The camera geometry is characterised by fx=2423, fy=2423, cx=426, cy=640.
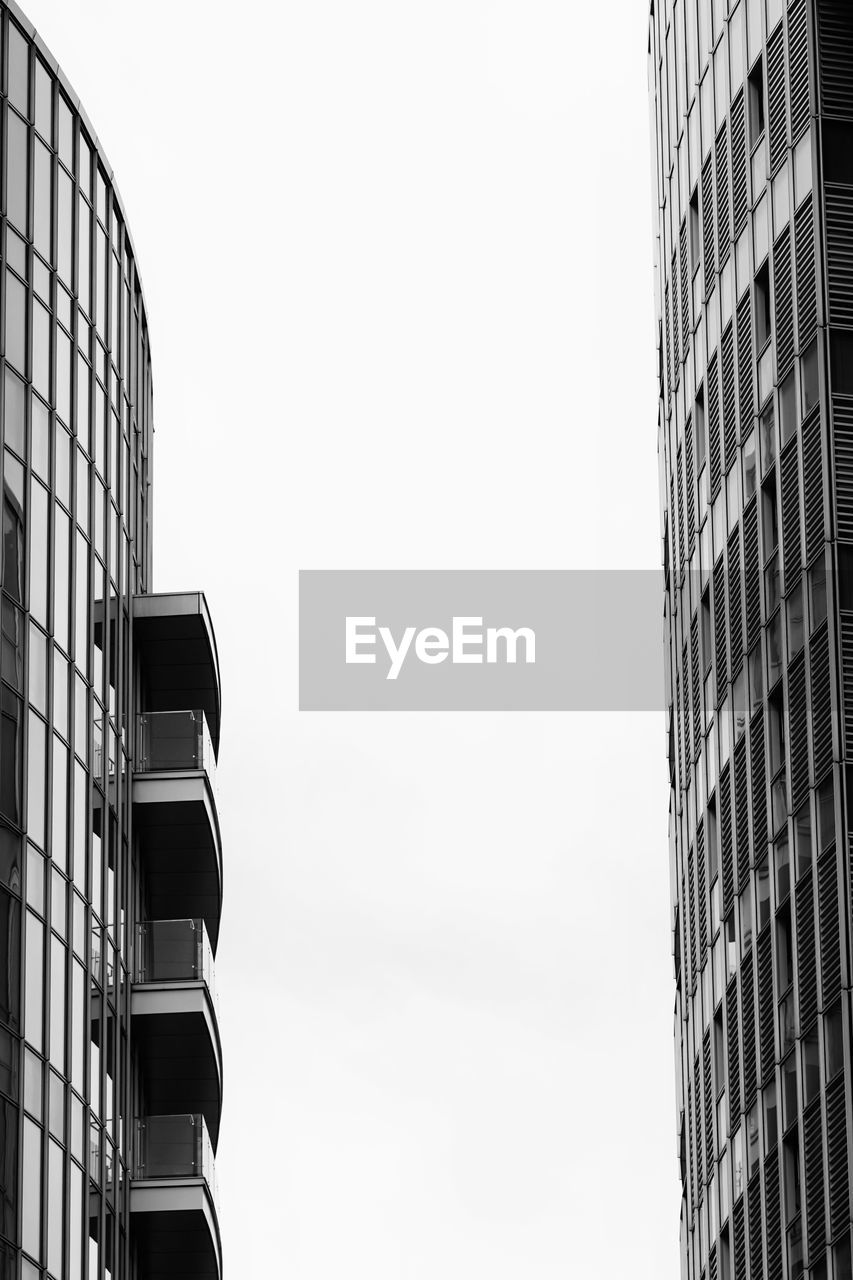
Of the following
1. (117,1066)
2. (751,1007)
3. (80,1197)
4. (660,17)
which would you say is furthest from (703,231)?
(80,1197)

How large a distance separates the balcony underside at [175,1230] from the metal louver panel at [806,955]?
36.4 feet

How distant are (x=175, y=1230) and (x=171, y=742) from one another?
29.3ft

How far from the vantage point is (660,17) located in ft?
201

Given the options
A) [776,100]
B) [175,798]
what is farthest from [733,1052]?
[776,100]

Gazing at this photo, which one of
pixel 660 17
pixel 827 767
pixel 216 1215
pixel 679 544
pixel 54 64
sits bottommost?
pixel 216 1215

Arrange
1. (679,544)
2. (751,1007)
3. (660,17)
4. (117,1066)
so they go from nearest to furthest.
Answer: (117,1066)
(751,1007)
(679,544)
(660,17)

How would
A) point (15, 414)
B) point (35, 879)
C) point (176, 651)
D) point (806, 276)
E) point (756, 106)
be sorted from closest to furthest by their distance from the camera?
point (35, 879) → point (15, 414) → point (806, 276) → point (756, 106) → point (176, 651)

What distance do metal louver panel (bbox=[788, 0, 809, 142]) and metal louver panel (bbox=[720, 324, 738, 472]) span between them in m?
6.44

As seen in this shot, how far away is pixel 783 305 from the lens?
43.7 m

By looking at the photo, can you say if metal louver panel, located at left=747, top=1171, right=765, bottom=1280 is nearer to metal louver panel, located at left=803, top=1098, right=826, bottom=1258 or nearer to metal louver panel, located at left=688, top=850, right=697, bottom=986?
metal louver panel, located at left=803, top=1098, right=826, bottom=1258

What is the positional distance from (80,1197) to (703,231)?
26154mm

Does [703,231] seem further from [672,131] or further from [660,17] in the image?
[660,17]

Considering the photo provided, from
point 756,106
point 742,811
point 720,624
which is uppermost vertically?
point 756,106

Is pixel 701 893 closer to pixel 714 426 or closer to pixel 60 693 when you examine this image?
pixel 714 426
